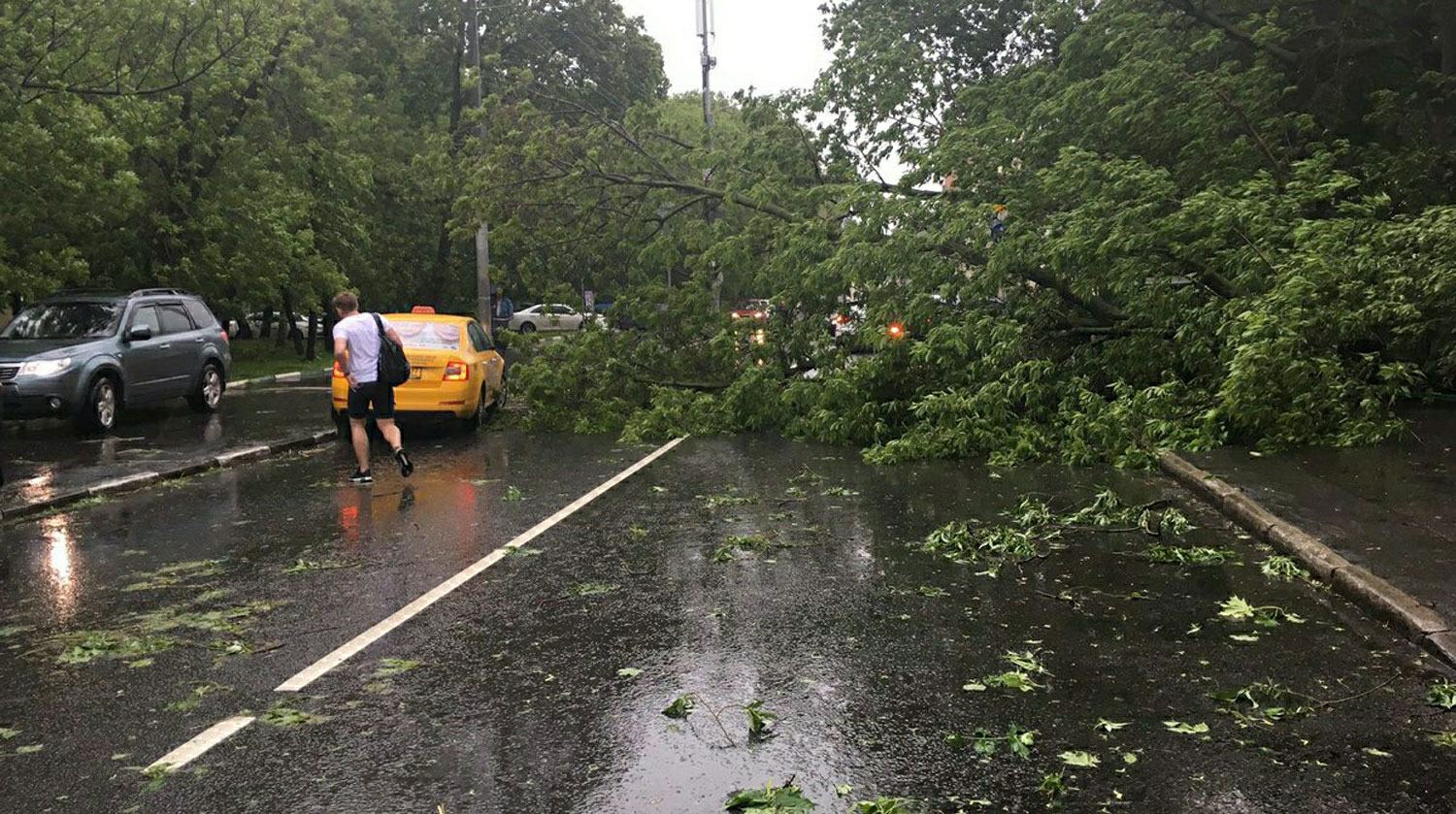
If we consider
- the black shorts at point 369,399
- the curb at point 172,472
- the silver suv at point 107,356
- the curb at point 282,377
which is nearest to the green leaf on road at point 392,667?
the curb at point 172,472

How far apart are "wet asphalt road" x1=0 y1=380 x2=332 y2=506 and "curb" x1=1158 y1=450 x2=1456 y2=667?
10346 mm

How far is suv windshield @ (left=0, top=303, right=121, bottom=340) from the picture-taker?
711 inches

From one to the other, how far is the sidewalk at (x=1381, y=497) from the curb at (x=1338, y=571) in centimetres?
9

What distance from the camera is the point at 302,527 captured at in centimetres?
1000

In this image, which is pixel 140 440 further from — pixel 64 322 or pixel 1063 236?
pixel 1063 236

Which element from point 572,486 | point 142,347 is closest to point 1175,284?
point 572,486

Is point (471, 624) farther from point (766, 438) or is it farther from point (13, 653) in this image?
point (766, 438)

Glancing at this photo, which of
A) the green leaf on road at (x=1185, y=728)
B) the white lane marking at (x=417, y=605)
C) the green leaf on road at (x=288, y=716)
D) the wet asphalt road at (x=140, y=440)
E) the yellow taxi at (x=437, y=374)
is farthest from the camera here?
the yellow taxi at (x=437, y=374)

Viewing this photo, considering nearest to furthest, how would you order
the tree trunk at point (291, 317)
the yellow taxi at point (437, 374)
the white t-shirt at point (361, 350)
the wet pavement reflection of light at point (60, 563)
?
the wet pavement reflection of light at point (60, 563) < the white t-shirt at point (361, 350) < the yellow taxi at point (437, 374) < the tree trunk at point (291, 317)

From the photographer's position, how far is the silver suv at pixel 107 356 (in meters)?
16.7

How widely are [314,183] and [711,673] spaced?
30038mm

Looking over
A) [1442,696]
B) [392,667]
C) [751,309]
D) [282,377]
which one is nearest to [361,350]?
[392,667]

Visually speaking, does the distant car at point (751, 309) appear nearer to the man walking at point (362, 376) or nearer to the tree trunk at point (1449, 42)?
the man walking at point (362, 376)

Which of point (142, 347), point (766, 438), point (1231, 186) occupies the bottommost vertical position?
point (766, 438)
